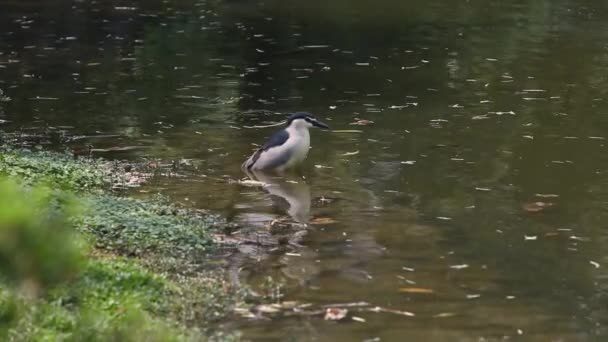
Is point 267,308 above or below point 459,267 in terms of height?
above

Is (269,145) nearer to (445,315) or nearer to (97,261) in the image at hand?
(97,261)

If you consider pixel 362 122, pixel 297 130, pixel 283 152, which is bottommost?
pixel 362 122

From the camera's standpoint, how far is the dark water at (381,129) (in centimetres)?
930

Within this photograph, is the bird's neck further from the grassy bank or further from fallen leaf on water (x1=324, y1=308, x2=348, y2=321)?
fallen leaf on water (x1=324, y1=308, x2=348, y2=321)

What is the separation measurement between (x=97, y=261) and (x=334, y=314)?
1.90 metres

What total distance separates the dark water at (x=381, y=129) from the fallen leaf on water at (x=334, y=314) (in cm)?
13

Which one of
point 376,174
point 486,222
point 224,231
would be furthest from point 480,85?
point 224,231

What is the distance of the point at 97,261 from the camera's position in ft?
28.8

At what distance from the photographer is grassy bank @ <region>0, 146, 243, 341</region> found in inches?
176

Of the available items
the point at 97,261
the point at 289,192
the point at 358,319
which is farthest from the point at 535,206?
the point at 97,261

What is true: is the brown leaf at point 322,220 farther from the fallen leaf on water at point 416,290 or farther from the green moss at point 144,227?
the fallen leaf on water at point 416,290

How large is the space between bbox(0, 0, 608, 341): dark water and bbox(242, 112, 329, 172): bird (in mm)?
315

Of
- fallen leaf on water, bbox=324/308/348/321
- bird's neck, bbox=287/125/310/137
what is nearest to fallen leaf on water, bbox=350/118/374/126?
bird's neck, bbox=287/125/310/137

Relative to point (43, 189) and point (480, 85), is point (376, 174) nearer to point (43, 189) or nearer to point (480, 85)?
point (480, 85)
